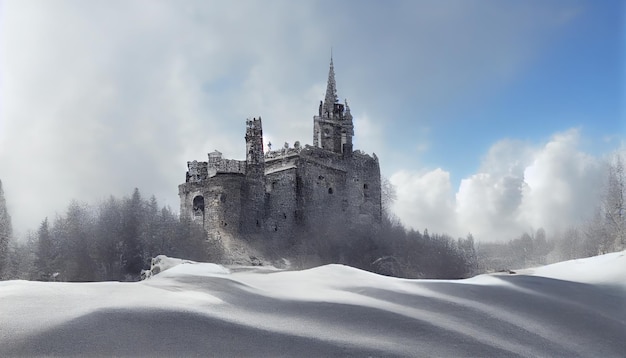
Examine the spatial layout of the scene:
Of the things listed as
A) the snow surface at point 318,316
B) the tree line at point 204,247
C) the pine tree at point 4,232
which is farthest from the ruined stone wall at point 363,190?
the pine tree at point 4,232

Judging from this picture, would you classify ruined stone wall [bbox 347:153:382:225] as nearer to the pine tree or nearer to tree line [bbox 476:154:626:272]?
tree line [bbox 476:154:626:272]

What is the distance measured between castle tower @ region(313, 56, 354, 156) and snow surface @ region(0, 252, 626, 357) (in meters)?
7.99

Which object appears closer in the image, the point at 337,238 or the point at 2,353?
the point at 2,353

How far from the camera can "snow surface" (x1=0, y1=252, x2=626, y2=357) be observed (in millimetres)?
4516

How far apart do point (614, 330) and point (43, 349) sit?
15.4 ft

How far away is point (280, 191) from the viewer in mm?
12484

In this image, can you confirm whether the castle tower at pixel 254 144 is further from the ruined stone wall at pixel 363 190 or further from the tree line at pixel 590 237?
the tree line at pixel 590 237

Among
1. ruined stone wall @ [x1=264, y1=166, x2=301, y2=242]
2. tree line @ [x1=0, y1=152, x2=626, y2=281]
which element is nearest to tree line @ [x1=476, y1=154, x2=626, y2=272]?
tree line @ [x1=0, y1=152, x2=626, y2=281]

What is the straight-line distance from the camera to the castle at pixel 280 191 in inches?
449

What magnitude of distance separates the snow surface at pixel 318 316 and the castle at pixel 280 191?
16.2 ft

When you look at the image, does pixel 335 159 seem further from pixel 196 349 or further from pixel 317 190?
pixel 196 349

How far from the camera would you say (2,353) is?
4410mm

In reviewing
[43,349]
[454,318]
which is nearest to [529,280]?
[454,318]

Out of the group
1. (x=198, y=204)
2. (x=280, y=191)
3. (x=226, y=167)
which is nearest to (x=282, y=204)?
(x=280, y=191)
